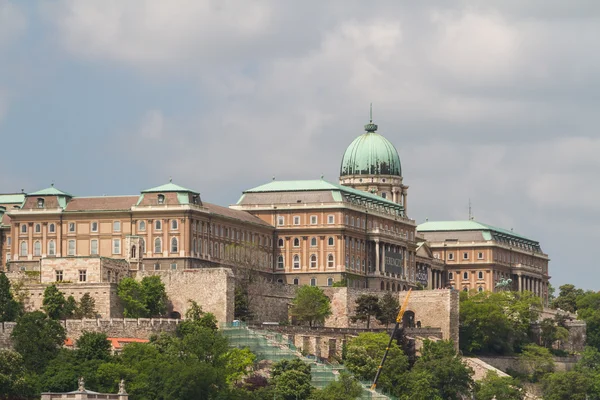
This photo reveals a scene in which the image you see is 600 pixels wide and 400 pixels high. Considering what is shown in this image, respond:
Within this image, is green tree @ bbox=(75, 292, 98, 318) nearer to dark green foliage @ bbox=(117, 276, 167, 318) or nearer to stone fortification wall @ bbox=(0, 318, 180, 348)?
dark green foliage @ bbox=(117, 276, 167, 318)

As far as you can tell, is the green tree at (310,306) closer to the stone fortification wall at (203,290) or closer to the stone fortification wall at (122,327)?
the stone fortification wall at (203,290)

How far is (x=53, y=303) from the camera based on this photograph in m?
172

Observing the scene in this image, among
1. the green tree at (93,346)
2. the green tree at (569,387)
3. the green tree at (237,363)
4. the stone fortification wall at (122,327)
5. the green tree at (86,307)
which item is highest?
the green tree at (86,307)

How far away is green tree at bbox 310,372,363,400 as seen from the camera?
160 meters

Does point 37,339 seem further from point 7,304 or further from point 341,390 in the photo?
point 341,390

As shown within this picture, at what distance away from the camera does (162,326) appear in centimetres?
16912

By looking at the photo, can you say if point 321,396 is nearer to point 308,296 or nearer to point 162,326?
point 162,326

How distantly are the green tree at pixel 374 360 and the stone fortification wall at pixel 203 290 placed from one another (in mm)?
11033

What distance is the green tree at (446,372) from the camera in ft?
586

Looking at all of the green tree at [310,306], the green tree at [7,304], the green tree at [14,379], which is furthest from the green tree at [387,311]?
the green tree at [14,379]

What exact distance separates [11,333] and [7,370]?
1013cm

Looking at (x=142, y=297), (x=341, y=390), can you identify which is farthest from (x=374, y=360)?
(x=142, y=297)

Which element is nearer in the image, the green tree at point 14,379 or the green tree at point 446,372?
the green tree at point 14,379

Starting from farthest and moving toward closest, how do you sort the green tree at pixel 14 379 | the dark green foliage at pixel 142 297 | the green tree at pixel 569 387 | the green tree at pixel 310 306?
the green tree at pixel 569 387, the green tree at pixel 310 306, the dark green foliage at pixel 142 297, the green tree at pixel 14 379
